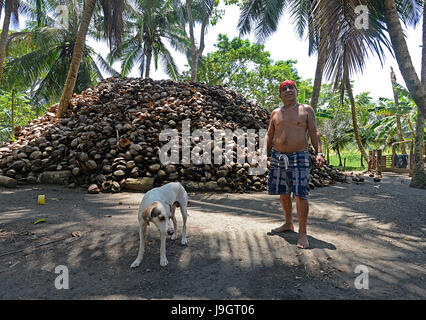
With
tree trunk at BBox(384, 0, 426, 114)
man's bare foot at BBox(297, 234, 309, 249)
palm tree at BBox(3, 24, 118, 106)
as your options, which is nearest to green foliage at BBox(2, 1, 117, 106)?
palm tree at BBox(3, 24, 118, 106)

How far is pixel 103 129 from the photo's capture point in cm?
708

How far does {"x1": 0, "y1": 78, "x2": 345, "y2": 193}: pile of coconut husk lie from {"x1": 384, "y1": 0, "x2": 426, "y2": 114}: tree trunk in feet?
10.2

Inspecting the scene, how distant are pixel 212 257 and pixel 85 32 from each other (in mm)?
8805

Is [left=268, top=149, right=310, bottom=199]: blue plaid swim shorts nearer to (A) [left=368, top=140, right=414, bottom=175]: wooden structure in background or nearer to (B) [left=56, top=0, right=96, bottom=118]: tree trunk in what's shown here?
(B) [left=56, top=0, right=96, bottom=118]: tree trunk

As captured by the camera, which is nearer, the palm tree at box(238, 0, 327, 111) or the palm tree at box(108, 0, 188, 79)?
the palm tree at box(238, 0, 327, 111)

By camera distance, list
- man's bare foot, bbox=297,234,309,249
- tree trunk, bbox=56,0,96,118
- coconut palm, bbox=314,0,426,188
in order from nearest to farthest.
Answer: man's bare foot, bbox=297,234,309,249, coconut palm, bbox=314,0,426,188, tree trunk, bbox=56,0,96,118

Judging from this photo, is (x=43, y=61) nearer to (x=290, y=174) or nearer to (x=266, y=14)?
(x=266, y=14)

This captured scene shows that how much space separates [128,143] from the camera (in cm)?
659

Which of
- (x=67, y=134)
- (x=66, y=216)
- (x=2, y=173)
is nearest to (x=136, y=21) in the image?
(x=67, y=134)

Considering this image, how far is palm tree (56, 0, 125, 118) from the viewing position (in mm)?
8203

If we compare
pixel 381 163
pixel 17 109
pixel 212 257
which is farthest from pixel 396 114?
pixel 17 109

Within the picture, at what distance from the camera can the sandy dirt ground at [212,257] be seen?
2010mm

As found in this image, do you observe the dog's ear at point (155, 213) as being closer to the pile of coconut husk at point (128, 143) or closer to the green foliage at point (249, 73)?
the pile of coconut husk at point (128, 143)

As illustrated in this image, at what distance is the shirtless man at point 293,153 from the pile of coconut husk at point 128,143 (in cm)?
332
